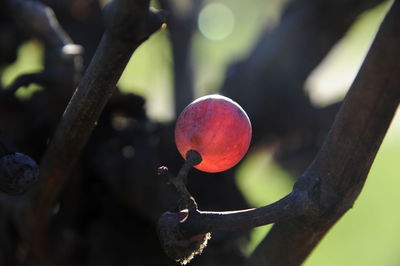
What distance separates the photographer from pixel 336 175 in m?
1.19

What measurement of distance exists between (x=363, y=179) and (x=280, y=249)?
0.23 metres

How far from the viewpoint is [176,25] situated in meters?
3.43

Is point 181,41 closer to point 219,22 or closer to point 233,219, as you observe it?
point 233,219

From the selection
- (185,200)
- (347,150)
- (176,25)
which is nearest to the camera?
(185,200)

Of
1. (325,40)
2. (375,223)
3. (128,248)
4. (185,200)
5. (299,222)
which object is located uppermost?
(185,200)

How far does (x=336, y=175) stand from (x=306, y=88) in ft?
5.72

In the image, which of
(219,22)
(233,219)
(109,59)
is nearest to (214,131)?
(233,219)

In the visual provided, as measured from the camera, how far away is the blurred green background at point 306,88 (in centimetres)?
385

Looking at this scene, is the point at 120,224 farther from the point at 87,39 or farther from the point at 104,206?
the point at 87,39

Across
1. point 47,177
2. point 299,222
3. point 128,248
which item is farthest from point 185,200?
point 128,248

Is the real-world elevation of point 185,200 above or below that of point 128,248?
above

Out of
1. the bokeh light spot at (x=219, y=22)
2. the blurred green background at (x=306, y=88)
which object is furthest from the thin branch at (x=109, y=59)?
the bokeh light spot at (x=219, y=22)

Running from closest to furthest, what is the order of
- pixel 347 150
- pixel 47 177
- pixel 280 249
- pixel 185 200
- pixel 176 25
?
pixel 185 200 < pixel 347 150 < pixel 280 249 < pixel 47 177 < pixel 176 25

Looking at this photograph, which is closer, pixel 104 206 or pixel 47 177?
pixel 47 177
